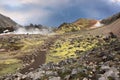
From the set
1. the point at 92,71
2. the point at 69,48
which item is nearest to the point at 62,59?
the point at 69,48

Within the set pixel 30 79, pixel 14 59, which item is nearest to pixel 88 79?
pixel 30 79

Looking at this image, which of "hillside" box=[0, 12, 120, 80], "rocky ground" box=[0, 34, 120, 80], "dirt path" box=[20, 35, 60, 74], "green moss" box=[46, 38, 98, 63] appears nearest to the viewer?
"rocky ground" box=[0, 34, 120, 80]

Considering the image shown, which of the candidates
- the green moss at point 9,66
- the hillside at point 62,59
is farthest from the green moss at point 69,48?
the green moss at point 9,66

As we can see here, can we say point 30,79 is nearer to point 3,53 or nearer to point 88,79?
point 88,79

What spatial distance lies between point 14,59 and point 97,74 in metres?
59.0

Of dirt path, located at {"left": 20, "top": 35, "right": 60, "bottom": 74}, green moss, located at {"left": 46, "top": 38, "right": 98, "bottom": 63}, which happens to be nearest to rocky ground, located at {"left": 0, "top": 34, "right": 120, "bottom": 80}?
dirt path, located at {"left": 20, "top": 35, "right": 60, "bottom": 74}

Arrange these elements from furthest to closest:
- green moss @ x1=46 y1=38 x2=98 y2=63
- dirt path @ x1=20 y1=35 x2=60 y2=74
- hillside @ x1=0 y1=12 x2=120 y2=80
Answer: green moss @ x1=46 y1=38 x2=98 y2=63, dirt path @ x1=20 y1=35 x2=60 y2=74, hillside @ x1=0 y1=12 x2=120 y2=80

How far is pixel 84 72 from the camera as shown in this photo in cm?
4891

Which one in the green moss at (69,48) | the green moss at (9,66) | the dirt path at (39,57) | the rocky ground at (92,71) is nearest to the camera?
the rocky ground at (92,71)

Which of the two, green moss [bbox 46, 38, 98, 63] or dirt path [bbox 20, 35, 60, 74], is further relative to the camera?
green moss [bbox 46, 38, 98, 63]

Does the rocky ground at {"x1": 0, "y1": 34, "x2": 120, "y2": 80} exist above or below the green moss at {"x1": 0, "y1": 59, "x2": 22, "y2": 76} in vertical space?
above

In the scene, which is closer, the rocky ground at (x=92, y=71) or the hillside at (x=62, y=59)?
the rocky ground at (x=92, y=71)

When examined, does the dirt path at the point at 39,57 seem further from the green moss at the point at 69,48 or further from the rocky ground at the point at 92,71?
the rocky ground at the point at 92,71

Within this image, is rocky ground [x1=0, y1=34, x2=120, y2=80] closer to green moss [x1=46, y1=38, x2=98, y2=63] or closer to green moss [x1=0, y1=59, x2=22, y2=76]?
green moss [x1=0, y1=59, x2=22, y2=76]
